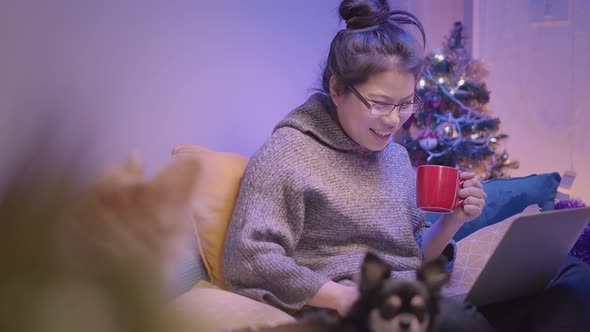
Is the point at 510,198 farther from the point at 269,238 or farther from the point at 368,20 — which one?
the point at 269,238

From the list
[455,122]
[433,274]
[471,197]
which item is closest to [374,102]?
[471,197]

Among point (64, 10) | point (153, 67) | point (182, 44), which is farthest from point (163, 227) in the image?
point (182, 44)

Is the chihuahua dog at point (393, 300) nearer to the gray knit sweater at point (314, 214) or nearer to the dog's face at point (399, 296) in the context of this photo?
the dog's face at point (399, 296)

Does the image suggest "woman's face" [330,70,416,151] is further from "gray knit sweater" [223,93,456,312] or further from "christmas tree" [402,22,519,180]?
"christmas tree" [402,22,519,180]

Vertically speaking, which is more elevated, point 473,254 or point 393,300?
point 393,300

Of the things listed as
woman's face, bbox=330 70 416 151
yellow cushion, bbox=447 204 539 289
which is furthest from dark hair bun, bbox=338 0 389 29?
yellow cushion, bbox=447 204 539 289

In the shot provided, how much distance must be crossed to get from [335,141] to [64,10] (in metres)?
0.97

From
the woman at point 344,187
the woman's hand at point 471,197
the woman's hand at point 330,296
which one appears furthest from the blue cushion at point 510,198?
the woman's hand at point 330,296

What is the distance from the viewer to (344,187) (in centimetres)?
129

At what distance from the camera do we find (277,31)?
1952mm

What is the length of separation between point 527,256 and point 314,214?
1.62 ft

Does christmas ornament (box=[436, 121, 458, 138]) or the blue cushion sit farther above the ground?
christmas ornament (box=[436, 121, 458, 138])

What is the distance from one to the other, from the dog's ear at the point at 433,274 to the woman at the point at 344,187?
468 mm

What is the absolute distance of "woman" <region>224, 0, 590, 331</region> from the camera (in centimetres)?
111
